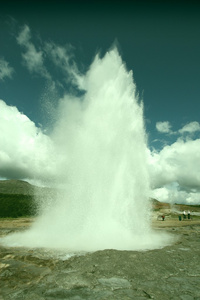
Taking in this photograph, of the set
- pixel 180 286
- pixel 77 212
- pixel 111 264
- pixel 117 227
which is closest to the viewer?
pixel 180 286

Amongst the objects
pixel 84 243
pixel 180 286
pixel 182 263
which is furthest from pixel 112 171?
pixel 180 286

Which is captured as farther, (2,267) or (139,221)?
(139,221)

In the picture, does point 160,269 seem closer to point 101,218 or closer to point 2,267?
point 2,267

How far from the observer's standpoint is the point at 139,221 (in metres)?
16.6

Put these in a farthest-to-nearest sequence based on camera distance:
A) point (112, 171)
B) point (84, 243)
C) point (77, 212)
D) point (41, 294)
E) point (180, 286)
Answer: point (112, 171) < point (77, 212) < point (84, 243) < point (180, 286) < point (41, 294)

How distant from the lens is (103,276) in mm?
6629

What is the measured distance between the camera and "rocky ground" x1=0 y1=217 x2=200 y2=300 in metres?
5.38

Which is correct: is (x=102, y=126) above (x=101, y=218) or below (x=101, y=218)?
above

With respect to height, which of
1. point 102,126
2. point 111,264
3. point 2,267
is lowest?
point 2,267

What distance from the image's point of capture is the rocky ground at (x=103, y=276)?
5.38 metres

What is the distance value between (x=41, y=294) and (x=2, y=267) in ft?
11.8

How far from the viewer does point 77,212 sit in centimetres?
1650

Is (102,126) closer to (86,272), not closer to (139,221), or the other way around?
(139,221)

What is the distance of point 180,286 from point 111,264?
2.61 metres
